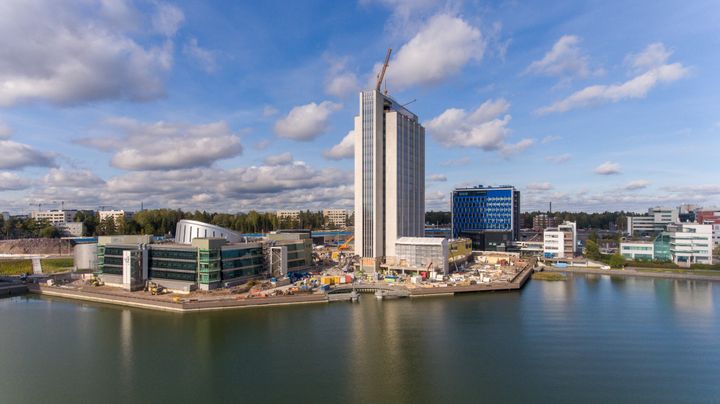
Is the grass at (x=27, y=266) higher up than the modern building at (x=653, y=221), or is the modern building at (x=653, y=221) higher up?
the modern building at (x=653, y=221)

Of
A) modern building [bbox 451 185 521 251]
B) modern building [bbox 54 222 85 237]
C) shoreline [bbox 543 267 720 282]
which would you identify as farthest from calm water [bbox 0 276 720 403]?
modern building [bbox 54 222 85 237]

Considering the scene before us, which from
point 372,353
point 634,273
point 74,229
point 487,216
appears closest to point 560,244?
point 634,273

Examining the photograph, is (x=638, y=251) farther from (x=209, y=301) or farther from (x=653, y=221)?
(x=209, y=301)

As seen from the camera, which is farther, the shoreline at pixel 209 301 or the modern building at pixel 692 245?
the modern building at pixel 692 245

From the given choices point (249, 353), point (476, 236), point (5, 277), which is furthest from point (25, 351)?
point (476, 236)

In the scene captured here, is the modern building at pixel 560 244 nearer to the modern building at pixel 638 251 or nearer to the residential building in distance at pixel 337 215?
the modern building at pixel 638 251

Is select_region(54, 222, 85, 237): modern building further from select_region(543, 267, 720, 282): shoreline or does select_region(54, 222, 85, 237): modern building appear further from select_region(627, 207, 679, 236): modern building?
select_region(627, 207, 679, 236): modern building

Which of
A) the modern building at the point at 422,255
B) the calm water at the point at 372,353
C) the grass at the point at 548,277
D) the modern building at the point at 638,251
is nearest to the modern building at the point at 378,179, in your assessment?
the modern building at the point at 422,255
